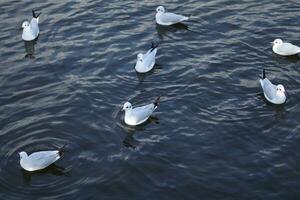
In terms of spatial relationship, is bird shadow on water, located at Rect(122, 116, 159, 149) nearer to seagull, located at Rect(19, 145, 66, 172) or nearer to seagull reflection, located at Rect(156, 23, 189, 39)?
seagull, located at Rect(19, 145, 66, 172)

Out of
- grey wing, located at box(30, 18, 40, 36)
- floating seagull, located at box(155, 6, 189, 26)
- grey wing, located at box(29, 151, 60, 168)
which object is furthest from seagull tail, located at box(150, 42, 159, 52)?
grey wing, located at box(29, 151, 60, 168)

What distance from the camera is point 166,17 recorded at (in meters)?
→ 22.7

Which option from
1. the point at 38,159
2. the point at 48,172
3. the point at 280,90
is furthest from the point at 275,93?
the point at 38,159

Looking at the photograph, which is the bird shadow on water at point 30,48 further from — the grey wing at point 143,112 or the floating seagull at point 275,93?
the floating seagull at point 275,93

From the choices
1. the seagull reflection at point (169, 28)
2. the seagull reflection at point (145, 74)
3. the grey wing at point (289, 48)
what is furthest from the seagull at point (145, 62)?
the grey wing at point (289, 48)

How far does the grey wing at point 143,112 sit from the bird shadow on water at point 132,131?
189 millimetres

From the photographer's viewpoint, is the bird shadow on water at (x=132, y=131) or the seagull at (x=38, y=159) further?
the bird shadow on water at (x=132, y=131)

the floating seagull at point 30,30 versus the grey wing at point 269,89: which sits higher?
the floating seagull at point 30,30

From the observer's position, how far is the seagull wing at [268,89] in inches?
698

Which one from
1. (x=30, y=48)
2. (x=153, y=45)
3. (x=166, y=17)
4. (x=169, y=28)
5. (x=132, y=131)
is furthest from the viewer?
Result: (x=169, y=28)

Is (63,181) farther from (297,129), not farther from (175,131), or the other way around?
(297,129)

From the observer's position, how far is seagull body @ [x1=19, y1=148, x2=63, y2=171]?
15367mm

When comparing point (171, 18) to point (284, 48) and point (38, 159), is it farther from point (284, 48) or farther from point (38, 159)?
point (38, 159)

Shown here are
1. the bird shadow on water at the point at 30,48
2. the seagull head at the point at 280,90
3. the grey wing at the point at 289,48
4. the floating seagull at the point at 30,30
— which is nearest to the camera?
the seagull head at the point at 280,90
